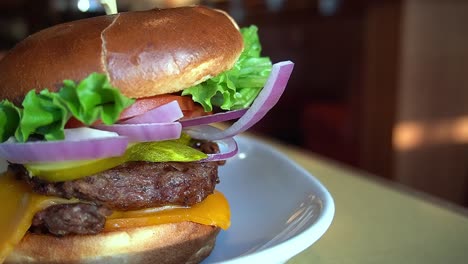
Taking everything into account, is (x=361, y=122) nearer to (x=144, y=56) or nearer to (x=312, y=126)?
(x=312, y=126)

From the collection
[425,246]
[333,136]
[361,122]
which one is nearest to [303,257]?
[425,246]

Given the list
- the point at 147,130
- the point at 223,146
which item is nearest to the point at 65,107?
the point at 147,130

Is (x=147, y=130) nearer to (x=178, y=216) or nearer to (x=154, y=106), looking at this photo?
(x=154, y=106)

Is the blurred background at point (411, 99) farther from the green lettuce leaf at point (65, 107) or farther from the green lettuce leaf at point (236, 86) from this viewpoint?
the green lettuce leaf at point (65, 107)

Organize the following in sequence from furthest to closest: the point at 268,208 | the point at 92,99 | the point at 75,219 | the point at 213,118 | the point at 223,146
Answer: the point at 268,208 → the point at 223,146 → the point at 213,118 → the point at 75,219 → the point at 92,99

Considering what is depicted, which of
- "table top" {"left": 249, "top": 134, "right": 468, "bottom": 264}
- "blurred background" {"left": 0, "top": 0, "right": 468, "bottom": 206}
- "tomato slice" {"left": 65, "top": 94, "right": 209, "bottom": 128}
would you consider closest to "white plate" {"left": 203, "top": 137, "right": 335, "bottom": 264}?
"table top" {"left": 249, "top": 134, "right": 468, "bottom": 264}

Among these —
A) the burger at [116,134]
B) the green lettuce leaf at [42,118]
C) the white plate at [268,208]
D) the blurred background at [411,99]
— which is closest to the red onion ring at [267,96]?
the burger at [116,134]
